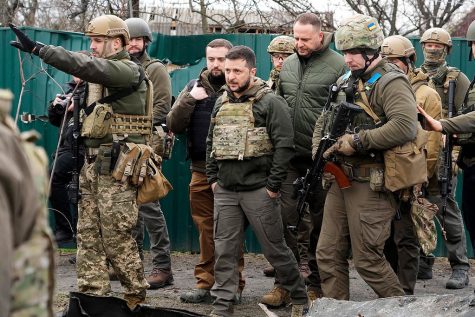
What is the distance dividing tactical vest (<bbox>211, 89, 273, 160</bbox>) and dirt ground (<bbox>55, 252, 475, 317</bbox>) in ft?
4.44

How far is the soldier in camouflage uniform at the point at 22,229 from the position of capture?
2283mm

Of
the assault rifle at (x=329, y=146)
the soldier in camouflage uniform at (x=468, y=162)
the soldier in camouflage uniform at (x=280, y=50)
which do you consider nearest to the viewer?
the assault rifle at (x=329, y=146)

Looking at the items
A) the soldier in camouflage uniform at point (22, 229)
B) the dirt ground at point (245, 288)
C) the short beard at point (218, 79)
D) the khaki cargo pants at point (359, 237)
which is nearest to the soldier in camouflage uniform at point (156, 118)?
the dirt ground at point (245, 288)

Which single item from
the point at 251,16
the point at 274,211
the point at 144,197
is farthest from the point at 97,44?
the point at 251,16

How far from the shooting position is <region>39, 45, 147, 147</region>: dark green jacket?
6.57 metres

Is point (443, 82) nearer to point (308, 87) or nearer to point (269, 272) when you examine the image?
point (308, 87)

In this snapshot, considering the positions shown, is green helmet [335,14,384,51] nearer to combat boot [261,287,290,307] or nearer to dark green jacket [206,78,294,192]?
dark green jacket [206,78,294,192]

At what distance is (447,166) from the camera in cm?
816

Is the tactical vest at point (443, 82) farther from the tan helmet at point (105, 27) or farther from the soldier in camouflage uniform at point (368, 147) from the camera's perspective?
the tan helmet at point (105, 27)

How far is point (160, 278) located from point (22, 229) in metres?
6.21

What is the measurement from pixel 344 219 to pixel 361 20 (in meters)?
1.40

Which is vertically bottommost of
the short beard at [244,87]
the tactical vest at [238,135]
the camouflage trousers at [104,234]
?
the camouflage trousers at [104,234]

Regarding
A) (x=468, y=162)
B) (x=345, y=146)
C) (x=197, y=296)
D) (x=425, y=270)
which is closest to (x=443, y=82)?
(x=468, y=162)

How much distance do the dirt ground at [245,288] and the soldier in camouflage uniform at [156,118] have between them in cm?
17
